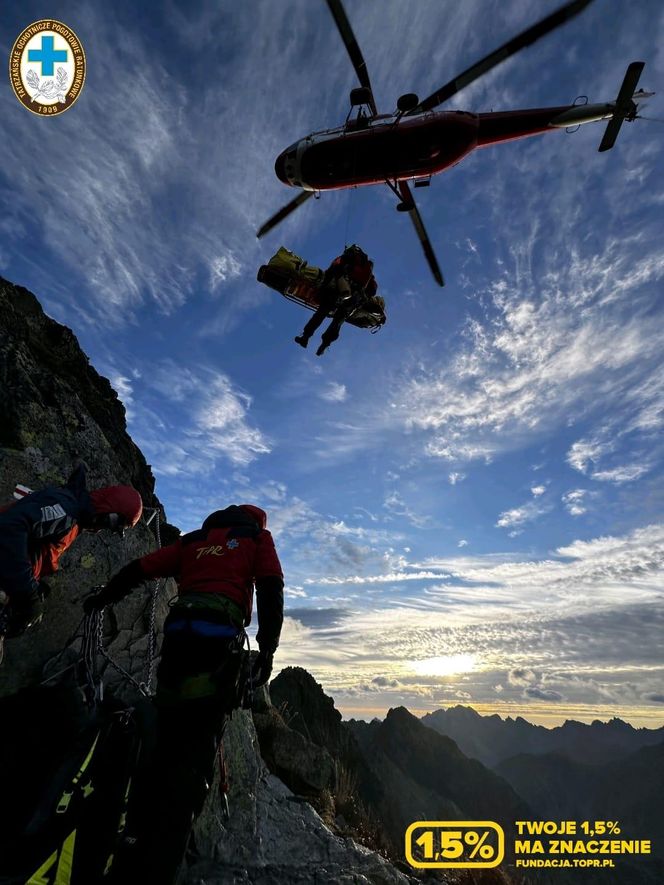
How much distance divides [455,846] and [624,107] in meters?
18.6

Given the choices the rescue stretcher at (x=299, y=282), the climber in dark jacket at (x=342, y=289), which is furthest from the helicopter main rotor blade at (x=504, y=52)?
the rescue stretcher at (x=299, y=282)

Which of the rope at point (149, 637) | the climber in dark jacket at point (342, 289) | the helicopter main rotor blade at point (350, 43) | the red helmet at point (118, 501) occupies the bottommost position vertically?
the rope at point (149, 637)

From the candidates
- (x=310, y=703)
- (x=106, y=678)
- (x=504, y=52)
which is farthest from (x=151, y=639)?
(x=310, y=703)

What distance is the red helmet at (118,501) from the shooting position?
517cm

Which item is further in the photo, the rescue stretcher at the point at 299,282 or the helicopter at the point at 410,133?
the rescue stretcher at the point at 299,282

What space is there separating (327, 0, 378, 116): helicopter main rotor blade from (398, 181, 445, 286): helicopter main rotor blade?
6.88 ft

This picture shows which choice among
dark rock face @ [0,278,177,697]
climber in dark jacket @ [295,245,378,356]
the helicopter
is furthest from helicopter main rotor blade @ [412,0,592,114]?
dark rock face @ [0,278,177,697]

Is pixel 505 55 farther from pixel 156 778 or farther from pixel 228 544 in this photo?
pixel 156 778

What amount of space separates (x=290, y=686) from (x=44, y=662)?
37.5 m

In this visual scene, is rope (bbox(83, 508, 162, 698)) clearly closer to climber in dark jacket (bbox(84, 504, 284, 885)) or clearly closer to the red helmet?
climber in dark jacket (bbox(84, 504, 284, 885))

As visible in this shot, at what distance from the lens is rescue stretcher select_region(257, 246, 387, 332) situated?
517 inches

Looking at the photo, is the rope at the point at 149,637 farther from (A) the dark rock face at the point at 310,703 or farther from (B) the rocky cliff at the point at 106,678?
(A) the dark rock face at the point at 310,703

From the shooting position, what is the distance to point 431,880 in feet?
29.2

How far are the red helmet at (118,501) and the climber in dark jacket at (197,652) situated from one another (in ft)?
2.67
